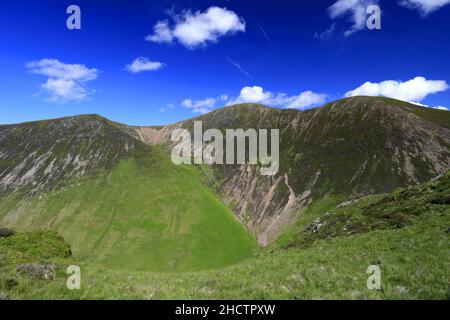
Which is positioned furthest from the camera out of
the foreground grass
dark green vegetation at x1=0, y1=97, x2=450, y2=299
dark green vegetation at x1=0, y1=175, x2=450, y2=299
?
dark green vegetation at x1=0, y1=97, x2=450, y2=299

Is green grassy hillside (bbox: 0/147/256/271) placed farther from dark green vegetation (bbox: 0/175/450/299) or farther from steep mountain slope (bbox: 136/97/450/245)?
dark green vegetation (bbox: 0/175/450/299)

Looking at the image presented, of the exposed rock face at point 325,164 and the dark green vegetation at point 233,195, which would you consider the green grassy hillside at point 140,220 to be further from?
the exposed rock face at point 325,164

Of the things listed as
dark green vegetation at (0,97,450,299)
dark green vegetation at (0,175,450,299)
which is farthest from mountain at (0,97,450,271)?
dark green vegetation at (0,175,450,299)

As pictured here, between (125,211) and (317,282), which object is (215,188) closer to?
(125,211)

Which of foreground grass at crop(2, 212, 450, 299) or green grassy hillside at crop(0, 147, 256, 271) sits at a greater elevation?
foreground grass at crop(2, 212, 450, 299)
